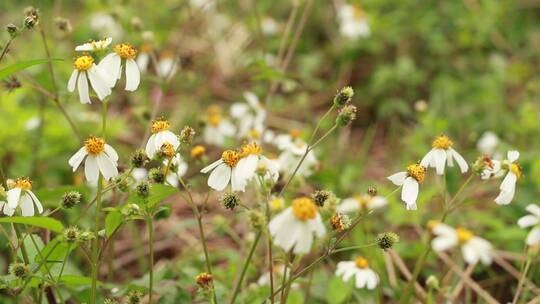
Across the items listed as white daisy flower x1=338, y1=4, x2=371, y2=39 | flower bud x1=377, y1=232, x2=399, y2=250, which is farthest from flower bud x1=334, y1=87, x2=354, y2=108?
white daisy flower x1=338, y1=4, x2=371, y2=39

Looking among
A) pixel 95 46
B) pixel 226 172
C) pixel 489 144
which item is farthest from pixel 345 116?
pixel 489 144

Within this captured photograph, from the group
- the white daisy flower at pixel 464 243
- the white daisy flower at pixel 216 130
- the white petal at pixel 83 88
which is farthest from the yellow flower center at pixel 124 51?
the white daisy flower at pixel 216 130

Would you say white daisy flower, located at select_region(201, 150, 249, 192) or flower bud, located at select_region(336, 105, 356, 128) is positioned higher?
flower bud, located at select_region(336, 105, 356, 128)

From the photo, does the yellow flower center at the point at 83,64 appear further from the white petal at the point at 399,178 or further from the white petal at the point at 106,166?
the white petal at the point at 399,178

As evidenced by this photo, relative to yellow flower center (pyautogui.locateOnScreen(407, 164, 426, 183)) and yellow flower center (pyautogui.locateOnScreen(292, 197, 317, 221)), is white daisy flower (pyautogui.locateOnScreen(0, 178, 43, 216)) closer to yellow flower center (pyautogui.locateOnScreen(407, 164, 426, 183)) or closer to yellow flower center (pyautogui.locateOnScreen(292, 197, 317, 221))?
yellow flower center (pyautogui.locateOnScreen(292, 197, 317, 221))

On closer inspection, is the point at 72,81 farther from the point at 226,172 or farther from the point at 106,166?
the point at 226,172
